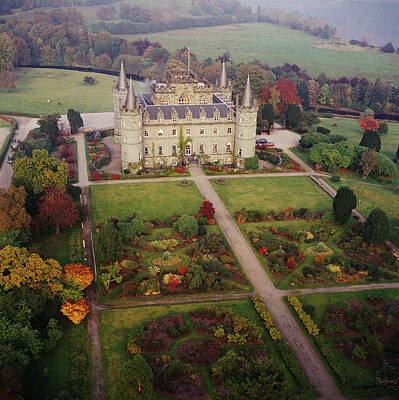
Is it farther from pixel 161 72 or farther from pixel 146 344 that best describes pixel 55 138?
pixel 161 72

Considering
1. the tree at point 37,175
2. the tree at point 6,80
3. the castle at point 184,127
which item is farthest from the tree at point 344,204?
the tree at point 6,80

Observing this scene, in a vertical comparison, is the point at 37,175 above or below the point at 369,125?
above

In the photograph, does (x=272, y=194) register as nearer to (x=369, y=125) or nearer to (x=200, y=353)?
(x=200, y=353)

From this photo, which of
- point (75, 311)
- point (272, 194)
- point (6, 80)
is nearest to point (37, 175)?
point (75, 311)

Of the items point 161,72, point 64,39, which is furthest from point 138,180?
point 64,39

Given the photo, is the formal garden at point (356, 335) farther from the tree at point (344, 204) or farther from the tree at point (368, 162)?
the tree at point (368, 162)
